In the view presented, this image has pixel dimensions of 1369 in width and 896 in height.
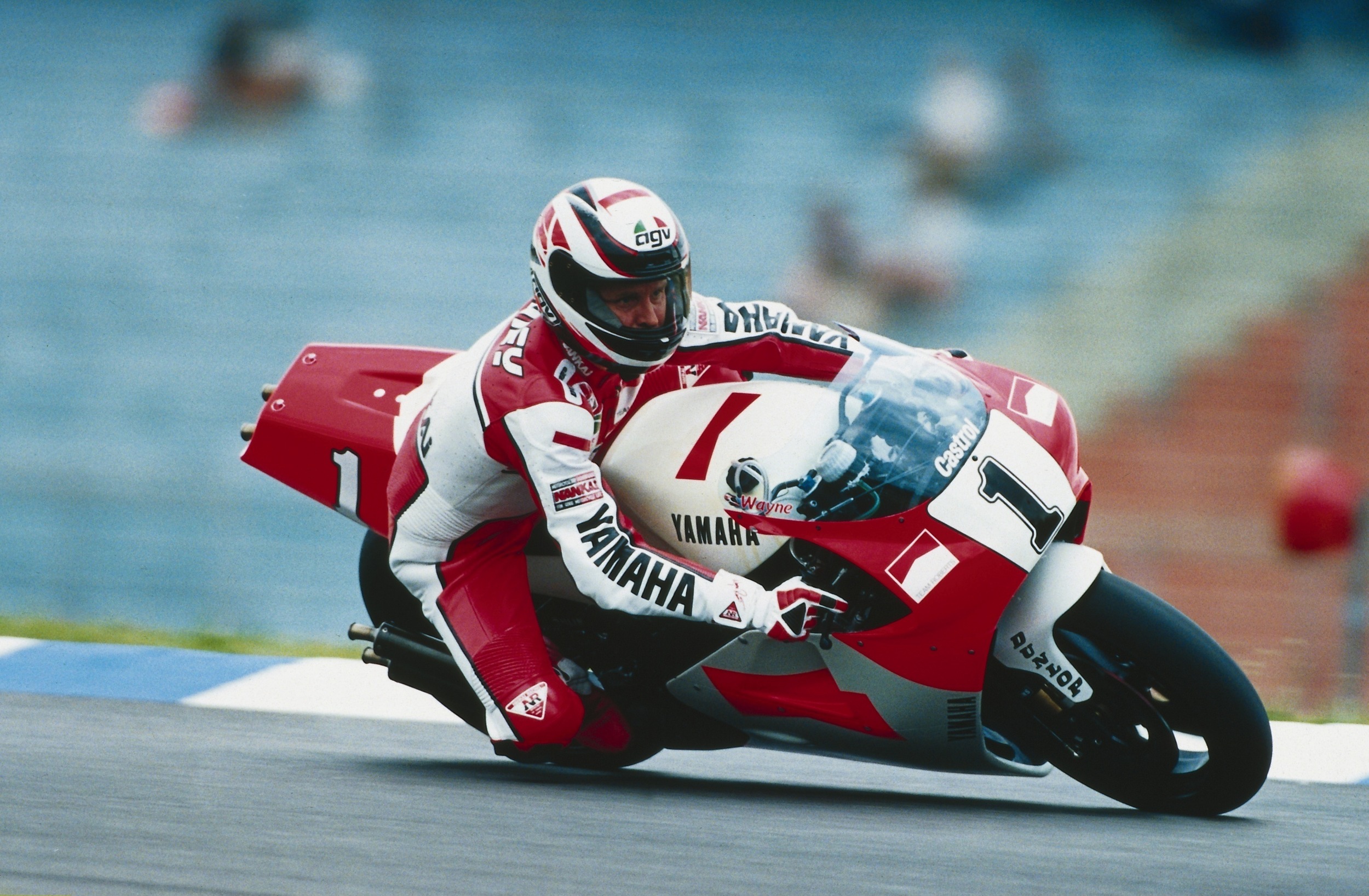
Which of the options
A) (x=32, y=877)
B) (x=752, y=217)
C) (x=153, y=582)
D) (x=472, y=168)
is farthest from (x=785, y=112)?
(x=32, y=877)

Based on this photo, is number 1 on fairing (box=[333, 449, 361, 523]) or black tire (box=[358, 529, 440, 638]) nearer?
number 1 on fairing (box=[333, 449, 361, 523])

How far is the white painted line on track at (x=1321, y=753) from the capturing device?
4.02 m

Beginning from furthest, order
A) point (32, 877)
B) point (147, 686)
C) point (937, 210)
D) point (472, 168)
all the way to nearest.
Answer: point (472, 168)
point (937, 210)
point (147, 686)
point (32, 877)

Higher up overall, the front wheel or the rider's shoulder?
the rider's shoulder

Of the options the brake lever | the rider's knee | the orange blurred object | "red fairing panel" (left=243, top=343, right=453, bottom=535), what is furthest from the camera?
the orange blurred object

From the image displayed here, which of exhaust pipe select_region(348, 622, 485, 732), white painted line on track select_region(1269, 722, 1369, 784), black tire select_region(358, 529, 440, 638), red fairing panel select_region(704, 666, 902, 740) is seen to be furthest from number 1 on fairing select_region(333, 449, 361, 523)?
white painted line on track select_region(1269, 722, 1369, 784)

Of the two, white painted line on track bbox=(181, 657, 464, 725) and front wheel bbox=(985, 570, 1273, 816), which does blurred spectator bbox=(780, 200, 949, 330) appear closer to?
white painted line on track bbox=(181, 657, 464, 725)

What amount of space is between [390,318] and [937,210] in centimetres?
264

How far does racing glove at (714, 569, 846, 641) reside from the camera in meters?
3.24

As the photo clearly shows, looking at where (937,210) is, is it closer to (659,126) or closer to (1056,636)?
(659,126)

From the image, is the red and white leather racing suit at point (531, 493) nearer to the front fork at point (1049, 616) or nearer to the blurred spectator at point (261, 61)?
the front fork at point (1049, 616)

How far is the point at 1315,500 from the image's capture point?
696 centimetres

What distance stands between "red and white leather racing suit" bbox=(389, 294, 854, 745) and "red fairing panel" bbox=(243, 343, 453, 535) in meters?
0.15

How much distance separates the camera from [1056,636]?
3256mm
